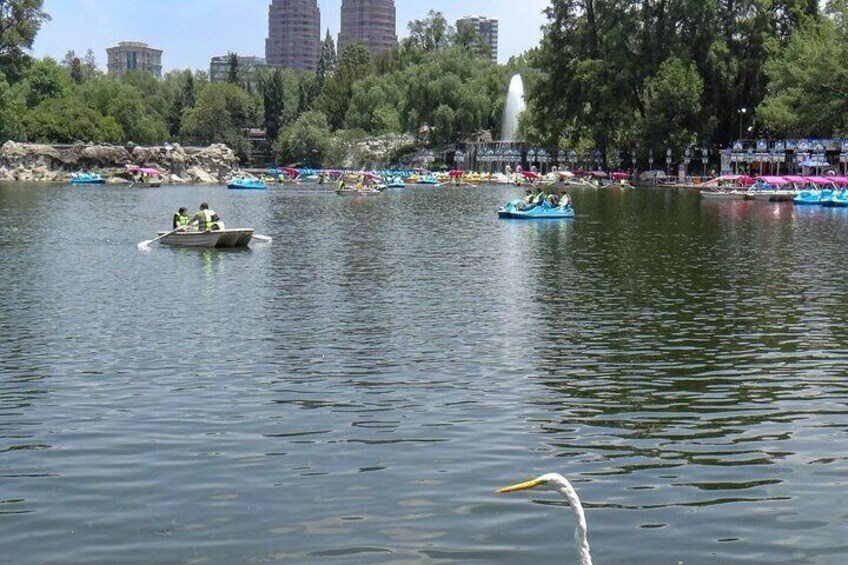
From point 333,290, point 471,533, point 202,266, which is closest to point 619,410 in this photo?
point 471,533

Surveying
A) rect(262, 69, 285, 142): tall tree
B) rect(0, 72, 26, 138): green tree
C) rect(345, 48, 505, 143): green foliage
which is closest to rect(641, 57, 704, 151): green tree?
rect(345, 48, 505, 143): green foliage

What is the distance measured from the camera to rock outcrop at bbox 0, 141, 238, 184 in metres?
130

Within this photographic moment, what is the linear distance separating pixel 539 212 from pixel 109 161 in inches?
3674

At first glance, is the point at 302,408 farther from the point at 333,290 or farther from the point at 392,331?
the point at 333,290

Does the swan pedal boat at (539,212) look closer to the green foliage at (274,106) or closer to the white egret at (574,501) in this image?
the white egret at (574,501)

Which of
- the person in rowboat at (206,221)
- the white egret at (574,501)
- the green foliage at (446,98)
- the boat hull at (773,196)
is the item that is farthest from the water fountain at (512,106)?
the white egret at (574,501)

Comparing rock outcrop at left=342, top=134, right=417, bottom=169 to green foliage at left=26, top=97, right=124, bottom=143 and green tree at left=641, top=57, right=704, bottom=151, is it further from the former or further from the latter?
green tree at left=641, top=57, right=704, bottom=151

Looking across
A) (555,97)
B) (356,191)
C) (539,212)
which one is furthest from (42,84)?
(539,212)

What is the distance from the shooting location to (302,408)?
50.9ft

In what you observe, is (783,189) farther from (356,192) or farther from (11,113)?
(11,113)

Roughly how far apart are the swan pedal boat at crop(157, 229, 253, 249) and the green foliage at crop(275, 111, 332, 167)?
12323 centimetres

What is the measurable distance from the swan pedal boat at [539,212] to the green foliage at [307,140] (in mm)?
107389

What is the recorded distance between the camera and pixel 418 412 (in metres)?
15.2

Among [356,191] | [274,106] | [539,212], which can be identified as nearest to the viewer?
[539,212]
